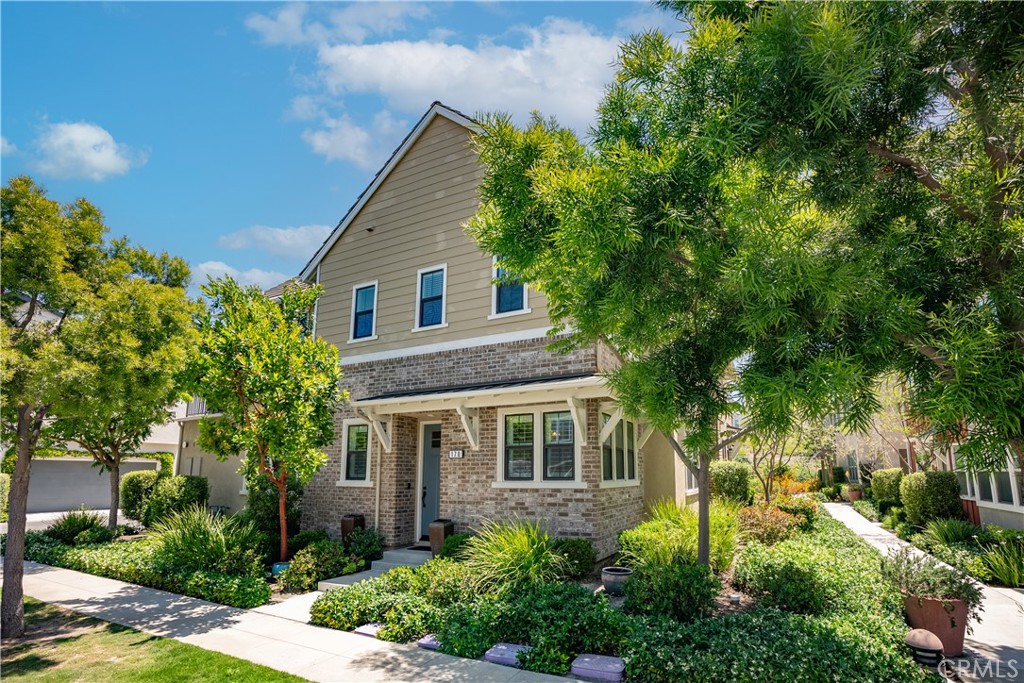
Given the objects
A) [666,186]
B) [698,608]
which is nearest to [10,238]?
[666,186]

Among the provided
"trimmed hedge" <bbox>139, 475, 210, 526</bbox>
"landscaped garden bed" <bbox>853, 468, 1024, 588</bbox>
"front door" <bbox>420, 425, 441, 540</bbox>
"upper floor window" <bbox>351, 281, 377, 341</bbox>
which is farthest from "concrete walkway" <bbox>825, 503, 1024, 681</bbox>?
"trimmed hedge" <bbox>139, 475, 210, 526</bbox>

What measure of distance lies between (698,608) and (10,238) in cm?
1048

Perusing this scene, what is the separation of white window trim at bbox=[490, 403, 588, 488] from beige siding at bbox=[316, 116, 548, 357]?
174 centimetres

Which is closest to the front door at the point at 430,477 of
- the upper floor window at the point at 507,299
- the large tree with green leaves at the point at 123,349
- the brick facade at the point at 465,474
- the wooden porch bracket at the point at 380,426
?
the brick facade at the point at 465,474

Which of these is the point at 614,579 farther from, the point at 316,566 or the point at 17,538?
the point at 17,538

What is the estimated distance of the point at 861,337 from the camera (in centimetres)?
493

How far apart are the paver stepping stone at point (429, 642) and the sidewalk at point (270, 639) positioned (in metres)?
0.10

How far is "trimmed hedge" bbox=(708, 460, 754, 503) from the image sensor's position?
17766 millimetres

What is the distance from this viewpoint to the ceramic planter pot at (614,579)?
8.63 meters

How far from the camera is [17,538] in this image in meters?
8.19

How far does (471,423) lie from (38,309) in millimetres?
7523

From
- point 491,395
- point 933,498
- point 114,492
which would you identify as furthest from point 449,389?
point 933,498

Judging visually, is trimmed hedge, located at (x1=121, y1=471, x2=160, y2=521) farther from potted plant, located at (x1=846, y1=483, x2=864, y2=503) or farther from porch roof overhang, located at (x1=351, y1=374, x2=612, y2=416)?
potted plant, located at (x1=846, y1=483, x2=864, y2=503)

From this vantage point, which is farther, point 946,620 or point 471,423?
point 471,423
